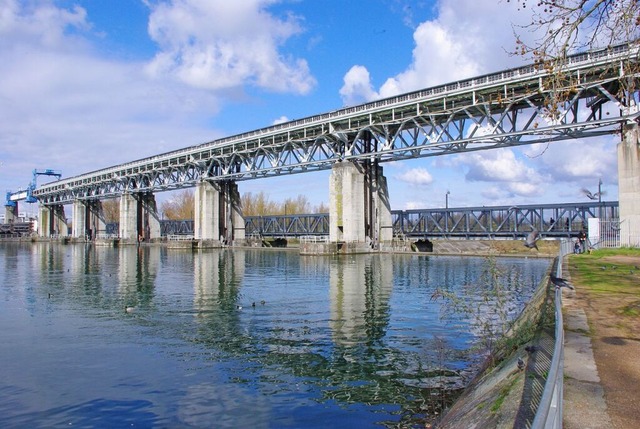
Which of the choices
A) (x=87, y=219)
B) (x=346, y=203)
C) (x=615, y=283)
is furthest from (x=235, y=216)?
(x=615, y=283)

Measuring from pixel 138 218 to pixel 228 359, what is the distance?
103 metres

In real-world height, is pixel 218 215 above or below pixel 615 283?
above

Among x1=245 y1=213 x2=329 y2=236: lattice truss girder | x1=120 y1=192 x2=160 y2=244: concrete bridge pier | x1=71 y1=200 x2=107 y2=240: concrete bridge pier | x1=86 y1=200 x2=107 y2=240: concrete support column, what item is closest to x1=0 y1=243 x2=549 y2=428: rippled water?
x1=245 y1=213 x2=329 y2=236: lattice truss girder

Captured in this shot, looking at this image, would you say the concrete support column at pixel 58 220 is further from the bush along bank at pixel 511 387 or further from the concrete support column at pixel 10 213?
the bush along bank at pixel 511 387

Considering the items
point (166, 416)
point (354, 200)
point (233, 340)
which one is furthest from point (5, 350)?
point (354, 200)

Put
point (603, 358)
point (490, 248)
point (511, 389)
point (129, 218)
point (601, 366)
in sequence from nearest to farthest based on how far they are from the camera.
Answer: point (511, 389) → point (601, 366) → point (603, 358) → point (490, 248) → point (129, 218)

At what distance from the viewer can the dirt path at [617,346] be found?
587cm

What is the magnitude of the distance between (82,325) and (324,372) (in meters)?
10.2

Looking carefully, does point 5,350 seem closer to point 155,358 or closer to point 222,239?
point 155,358

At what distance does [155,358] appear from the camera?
13203 millimetres

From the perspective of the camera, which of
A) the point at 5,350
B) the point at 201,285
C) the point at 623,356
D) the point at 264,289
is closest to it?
the point at 623,356

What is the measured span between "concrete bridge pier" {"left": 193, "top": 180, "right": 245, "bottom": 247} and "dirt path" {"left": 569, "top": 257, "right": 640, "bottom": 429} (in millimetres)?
73746

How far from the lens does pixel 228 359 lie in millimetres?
13086

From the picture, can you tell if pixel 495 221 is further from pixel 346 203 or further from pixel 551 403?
pixel 551 403
